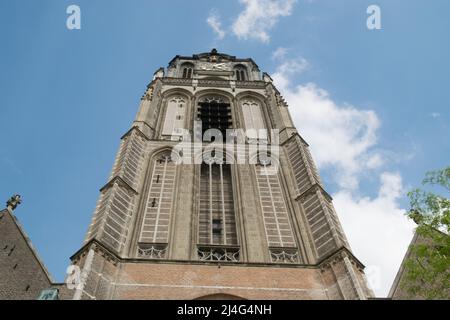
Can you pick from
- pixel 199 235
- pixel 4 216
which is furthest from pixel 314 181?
pixel 4 216

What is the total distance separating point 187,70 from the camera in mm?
42938

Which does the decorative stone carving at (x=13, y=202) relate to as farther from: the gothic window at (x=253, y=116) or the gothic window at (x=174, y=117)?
the gothic window at (x=253, y=116)

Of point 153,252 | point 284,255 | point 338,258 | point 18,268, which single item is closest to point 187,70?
point 153,252

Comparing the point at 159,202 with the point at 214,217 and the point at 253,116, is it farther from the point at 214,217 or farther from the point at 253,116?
the point at 253,116

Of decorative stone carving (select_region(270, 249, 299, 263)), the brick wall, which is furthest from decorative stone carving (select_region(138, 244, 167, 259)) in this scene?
decorative stone carving (select_region(270, 249, 299, 263))

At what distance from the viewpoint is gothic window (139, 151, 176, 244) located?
59.3 ft

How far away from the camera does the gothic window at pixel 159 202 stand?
18.1 meters

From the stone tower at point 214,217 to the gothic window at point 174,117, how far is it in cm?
6

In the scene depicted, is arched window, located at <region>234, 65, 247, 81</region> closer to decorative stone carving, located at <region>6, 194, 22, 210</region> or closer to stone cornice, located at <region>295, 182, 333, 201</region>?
stone cornice, located at <region>295, 182, 333, 201</region>

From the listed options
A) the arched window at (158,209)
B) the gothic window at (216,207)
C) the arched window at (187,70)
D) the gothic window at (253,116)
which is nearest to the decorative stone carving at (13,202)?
the arched window at (158,209)

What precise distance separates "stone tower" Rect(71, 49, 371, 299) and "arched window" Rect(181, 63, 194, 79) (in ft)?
36.1

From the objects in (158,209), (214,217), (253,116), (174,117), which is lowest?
(214,217)

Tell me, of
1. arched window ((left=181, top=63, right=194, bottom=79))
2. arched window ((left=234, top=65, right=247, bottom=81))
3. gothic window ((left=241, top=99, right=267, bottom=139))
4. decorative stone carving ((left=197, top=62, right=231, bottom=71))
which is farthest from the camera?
decorative stone carving ((left=197, top=62, right=231, bottom=71))

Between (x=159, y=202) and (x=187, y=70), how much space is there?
24.8 metres
